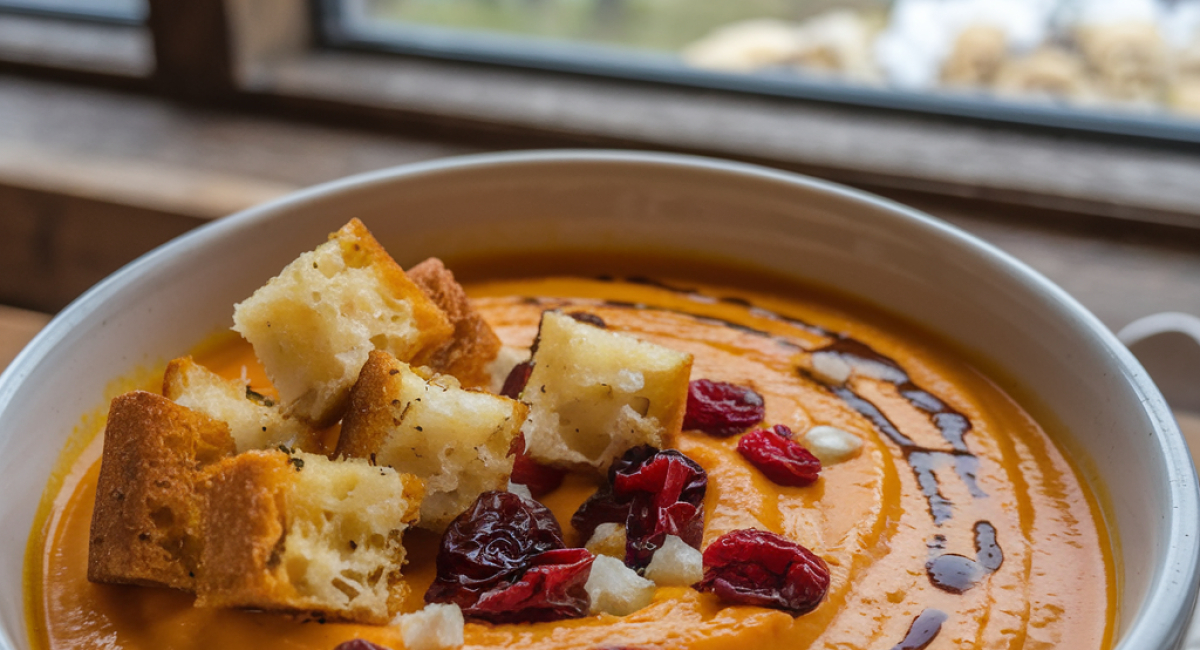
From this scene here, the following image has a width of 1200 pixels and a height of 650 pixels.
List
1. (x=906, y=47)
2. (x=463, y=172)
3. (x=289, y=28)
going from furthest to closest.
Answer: (x=289, y=28) < (x=906, y=47) < (x=463, y=172)

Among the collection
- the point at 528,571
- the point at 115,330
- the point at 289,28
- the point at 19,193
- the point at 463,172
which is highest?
the point at 289,28

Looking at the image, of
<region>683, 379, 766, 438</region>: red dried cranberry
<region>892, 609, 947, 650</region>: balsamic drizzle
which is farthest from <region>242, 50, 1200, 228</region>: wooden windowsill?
<region>892, 609, 947, 650</region>: balsamic drizzle

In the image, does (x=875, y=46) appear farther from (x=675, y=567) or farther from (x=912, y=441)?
(x=675, y=567)

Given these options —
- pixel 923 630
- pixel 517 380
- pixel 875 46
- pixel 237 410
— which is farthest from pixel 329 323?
pixel 875 46

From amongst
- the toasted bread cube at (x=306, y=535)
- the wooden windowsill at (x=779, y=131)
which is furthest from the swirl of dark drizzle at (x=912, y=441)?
the wooden windowsill at (x=779, y=131)

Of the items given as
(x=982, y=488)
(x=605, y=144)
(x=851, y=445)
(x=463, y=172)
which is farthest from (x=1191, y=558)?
(x=605, y=144)

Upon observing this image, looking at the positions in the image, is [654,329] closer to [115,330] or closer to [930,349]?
[930,349]
